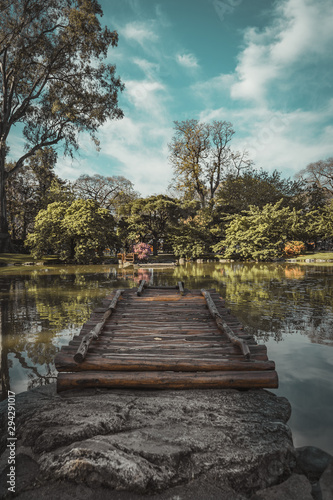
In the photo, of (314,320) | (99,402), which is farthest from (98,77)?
(99,402)

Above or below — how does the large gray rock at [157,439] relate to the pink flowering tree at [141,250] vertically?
below

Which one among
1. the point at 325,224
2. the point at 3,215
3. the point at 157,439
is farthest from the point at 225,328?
the point at 325,224

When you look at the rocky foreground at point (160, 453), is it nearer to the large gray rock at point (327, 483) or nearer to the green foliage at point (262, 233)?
the large gray rock at point (327, 483)

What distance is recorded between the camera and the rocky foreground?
74.5 inches

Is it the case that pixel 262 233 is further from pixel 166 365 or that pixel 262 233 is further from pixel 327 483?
pixel 327 483

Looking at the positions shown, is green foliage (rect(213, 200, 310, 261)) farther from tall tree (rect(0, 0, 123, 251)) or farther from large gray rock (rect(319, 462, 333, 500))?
large gray rock (rect(319, 462, 333, 500))

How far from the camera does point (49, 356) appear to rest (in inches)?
173

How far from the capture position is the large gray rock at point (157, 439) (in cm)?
196

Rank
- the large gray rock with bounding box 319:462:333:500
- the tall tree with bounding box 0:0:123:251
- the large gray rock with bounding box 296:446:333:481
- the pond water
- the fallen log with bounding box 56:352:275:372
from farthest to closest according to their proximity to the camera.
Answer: the tall tree with bounding box 0:0:123:251, the fallen log with bounding box 56:352:275:372, the pond water, the large gray rock with bounding box 296:446:333:481, the large gray rock with bounding box 319:462:333:500

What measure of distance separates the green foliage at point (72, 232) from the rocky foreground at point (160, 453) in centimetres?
2083

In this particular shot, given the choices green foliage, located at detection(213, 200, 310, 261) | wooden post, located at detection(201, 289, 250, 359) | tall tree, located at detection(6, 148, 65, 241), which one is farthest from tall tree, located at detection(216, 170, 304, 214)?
wooden post, located at detection(201, 289, 250, 359)

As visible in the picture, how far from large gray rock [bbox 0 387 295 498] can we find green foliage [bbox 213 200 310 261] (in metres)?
23.6

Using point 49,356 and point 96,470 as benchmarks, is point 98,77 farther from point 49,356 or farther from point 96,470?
point 96,470

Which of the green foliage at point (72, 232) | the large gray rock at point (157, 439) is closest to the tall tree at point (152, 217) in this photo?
the green foliage at point (72, 232)
